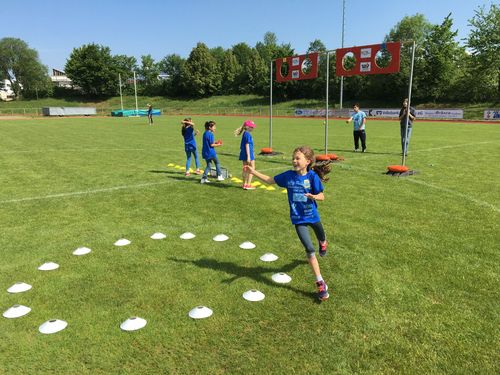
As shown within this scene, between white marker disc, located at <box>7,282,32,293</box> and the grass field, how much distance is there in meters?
0.09

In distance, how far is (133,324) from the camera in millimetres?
3869

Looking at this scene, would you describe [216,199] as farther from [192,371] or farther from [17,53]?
[17,53]

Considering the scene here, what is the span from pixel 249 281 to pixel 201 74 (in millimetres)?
96868

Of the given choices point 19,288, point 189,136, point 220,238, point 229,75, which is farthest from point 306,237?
point 229,75

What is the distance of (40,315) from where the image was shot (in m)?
4.10

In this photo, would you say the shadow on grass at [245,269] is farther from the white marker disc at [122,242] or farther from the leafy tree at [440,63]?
the leafy tree at [440,63]

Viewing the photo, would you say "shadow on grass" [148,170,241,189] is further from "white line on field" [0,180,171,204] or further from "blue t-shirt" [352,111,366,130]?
"blue t-shirt" [352,111,366,130]

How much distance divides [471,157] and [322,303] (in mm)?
13107

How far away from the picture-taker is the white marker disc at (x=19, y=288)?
4.62 meters

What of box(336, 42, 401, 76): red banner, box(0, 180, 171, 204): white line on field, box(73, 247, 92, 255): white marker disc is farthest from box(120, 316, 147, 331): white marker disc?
box(336, 42, 401, 76): red banner

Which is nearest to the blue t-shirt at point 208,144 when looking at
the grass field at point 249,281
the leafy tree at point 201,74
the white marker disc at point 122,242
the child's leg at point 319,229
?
the grass field at point 249,281

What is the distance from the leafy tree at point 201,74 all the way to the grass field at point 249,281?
89.3m

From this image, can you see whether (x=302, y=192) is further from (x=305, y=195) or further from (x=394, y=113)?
(x=394, y=113)

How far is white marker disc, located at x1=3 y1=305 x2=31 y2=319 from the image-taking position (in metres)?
4.06
